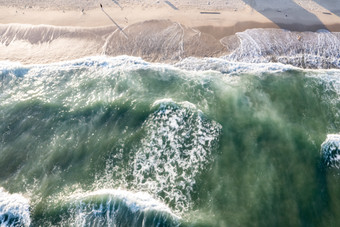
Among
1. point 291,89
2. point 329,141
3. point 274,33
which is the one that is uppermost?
point 274,33

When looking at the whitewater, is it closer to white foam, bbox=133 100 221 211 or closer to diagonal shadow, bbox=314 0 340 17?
white foam, bbox=133 100 221 211

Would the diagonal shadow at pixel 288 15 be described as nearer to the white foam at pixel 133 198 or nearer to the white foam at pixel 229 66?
the white foam at pixel 229 66

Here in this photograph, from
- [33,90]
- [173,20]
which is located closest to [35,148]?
[33,90]

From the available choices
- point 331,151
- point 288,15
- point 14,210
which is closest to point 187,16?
point 288,15

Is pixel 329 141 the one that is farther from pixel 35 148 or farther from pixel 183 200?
pixel 35 148

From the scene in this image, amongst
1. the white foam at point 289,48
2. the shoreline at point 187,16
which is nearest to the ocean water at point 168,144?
the white foam at point 289,48

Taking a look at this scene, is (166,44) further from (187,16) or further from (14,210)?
(14,210)

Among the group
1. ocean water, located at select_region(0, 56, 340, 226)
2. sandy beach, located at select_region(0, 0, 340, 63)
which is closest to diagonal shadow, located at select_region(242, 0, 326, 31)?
sandy beach, located at select_region(0, 0, 340, 63)
